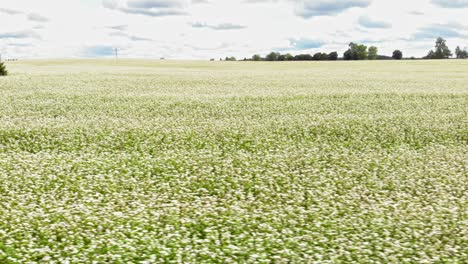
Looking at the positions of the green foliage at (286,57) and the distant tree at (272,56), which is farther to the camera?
the distant tree at (272,56)

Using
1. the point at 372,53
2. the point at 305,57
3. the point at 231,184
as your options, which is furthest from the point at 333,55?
the point at 231,184

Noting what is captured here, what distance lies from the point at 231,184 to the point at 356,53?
531 feet

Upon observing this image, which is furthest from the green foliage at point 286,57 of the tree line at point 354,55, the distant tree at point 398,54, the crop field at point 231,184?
the crop field at point 231,184

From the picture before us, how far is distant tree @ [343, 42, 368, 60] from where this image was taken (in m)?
165

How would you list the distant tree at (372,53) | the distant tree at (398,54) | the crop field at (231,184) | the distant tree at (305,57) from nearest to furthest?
the crop field at (231,184)
the distant tree at (305,57)
the distant tree at (398,54)
the distant tree at (372,53)

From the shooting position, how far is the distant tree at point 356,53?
16518 cm

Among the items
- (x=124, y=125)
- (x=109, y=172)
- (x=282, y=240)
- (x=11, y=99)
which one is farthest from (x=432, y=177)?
(x=11, y=99)

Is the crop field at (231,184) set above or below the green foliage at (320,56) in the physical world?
below

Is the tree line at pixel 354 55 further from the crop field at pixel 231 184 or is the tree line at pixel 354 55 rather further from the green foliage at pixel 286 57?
the crop field at pixel 231 184

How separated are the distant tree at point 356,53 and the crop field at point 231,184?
134073 mm

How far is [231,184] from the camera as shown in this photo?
16.4 meters

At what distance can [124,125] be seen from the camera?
2664cm

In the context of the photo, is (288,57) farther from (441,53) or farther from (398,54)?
(441,53)

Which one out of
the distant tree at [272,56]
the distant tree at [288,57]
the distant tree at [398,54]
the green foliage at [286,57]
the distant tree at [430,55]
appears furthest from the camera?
the distant tree at [272,56]
